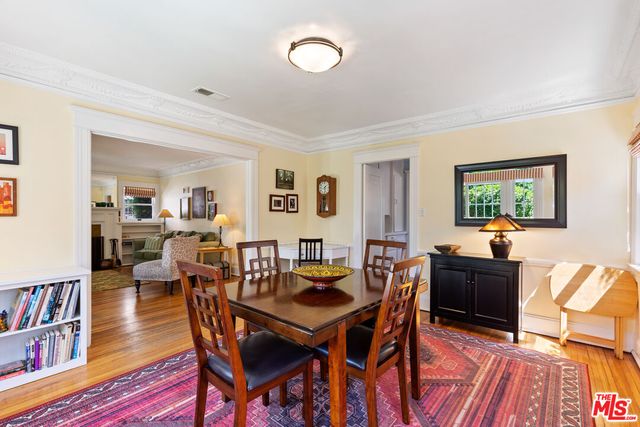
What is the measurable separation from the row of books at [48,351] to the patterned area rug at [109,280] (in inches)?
114

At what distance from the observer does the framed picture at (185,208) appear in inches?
292

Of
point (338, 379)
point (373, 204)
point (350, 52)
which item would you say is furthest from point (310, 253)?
point (338, 379)

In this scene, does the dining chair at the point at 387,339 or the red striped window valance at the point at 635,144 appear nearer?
the dining chair at the point at 387,339

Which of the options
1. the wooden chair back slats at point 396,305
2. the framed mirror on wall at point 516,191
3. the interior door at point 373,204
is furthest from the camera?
the interior door at point 373,204

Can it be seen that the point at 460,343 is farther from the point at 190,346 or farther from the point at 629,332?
the point at 190,346

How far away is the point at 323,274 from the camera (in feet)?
7.02

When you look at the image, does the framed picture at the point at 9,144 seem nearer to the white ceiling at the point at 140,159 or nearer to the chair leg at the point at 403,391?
the white ceiling at the point at 140,159

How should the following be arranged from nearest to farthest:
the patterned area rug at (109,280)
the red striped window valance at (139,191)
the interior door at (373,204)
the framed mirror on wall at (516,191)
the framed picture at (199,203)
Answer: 1. the framed mirror on wall at (516,191)
2. the interior door at (373,204)
3. the patterned area rug at (109,280)
4. the framed picture at (199,203)
5. the red striped window valance at (139,191)

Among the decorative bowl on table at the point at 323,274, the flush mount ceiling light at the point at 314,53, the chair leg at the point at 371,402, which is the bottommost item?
the chair leg at the point at 371,402

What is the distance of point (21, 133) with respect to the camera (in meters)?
2.49

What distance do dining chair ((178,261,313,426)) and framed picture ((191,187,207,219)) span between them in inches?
223

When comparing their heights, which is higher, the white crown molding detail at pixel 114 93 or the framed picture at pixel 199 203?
the white crown molding detail at pixel 114 93

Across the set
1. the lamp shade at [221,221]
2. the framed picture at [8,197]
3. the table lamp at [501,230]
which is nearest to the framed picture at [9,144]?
the framed picture at [8,197]

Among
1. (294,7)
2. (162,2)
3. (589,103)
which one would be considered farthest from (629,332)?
(162,2)
